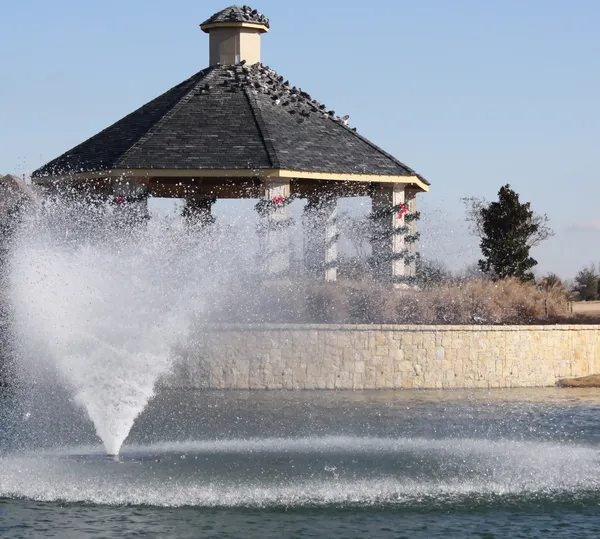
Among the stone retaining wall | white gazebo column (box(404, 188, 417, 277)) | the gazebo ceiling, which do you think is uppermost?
the gazebo ceiling

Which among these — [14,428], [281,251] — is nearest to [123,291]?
[14,428]

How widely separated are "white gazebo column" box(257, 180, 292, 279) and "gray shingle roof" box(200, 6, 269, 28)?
22.9 feet

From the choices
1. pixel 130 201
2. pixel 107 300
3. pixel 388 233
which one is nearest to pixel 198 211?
pixel 130 201

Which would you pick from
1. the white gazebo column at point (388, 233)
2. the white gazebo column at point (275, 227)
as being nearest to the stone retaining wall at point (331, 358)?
the white gazebo column at point (275, 227)

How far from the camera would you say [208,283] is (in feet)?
98.9

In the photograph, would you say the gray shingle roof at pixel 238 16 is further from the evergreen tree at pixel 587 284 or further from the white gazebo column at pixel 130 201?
the evergreen tree at pixel 587 284

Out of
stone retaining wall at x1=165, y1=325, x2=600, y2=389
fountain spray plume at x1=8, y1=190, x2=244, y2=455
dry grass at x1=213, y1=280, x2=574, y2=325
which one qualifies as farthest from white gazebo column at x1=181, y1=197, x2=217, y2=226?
stone retaining wall at x1=165, y1=325, x2=600, y2=389

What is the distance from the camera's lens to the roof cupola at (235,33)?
3697cm

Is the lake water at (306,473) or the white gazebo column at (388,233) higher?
the white gazebo column at (388,233)

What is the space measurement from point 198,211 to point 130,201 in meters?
5.99

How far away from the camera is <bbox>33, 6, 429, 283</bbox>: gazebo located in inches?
1267

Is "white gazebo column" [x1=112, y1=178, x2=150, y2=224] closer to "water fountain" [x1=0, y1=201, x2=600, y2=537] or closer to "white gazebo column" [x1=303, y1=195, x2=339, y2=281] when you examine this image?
"water fountain" [x1=0, y1=201, x2=600, y2=537]

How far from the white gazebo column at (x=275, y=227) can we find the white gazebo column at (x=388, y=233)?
10.2 ft

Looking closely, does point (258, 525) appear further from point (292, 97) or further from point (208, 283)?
point (292, 97)
